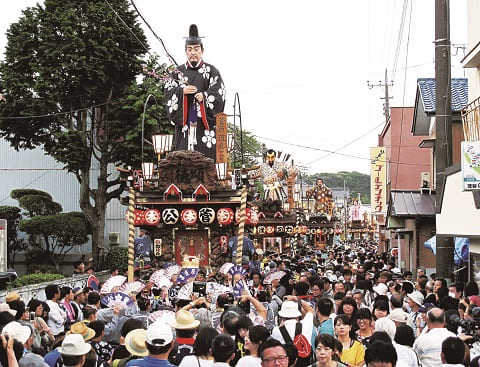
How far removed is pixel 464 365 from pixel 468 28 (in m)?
11.9

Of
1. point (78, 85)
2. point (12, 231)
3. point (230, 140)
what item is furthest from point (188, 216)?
point (12, 231)

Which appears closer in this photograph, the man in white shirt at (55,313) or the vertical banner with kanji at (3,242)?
the man in white shirt at (55,313)

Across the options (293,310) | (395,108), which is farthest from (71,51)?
(293,310)

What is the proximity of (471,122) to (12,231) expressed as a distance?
24878 millimetres

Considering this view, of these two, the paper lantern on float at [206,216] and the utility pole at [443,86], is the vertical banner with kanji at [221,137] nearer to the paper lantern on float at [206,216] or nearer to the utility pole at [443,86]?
the paper lantern on float at [206,216]

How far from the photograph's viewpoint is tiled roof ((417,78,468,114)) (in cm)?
2294

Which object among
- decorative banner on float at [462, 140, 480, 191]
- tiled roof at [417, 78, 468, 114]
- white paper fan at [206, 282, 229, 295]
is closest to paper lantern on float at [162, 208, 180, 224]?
tiled roof at [417, 78, 468, 114]

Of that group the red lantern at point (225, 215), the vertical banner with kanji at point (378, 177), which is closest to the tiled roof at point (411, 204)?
the red lantern at point (225, 215)

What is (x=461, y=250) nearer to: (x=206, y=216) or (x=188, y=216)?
(x=206, y=216)

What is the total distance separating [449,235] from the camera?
15.8m

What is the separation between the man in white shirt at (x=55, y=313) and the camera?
11.5 meters

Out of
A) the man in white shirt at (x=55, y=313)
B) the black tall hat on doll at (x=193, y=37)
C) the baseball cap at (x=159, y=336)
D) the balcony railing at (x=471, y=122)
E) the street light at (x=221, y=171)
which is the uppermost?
the black tall hat on doll at (x=193, y=37)

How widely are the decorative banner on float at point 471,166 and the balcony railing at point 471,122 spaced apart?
2289 millimetres

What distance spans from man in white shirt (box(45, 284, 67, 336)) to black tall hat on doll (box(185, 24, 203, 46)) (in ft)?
54.4
